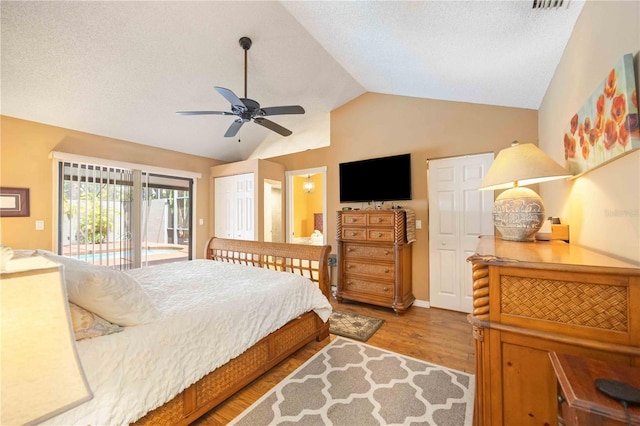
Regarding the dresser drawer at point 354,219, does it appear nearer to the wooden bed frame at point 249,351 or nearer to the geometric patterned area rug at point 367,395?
the wooden bed frame at point 249,351

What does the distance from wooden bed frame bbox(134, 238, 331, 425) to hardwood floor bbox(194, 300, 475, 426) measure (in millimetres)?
88

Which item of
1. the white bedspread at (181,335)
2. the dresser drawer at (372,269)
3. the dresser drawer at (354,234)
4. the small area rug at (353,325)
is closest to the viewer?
the white bedspread at (181,335)

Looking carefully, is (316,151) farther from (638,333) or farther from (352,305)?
(638,333)

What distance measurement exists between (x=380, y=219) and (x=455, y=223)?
100 centimetres

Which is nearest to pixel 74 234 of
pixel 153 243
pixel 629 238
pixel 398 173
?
pixel 153 243

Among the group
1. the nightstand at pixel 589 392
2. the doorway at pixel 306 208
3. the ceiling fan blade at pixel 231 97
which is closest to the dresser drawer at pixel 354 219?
the ceiling fan blade at pixel 231 97

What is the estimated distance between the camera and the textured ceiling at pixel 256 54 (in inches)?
73.9

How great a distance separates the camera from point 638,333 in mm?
866

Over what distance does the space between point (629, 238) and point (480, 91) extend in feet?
7.57

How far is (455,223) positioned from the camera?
11.2 feet

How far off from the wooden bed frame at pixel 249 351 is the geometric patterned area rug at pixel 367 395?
0.18 meters

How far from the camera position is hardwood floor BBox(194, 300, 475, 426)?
1.81 m

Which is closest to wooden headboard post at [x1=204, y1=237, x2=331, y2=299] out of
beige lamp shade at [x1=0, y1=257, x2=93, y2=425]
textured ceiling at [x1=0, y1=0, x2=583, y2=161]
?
textured ceiling at [x1=0, y1=0, x2=583, y2=161]

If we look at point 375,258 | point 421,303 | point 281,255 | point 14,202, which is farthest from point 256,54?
point 421,303
